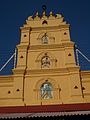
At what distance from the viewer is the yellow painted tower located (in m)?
20.8

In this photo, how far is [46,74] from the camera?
21922 millimetres

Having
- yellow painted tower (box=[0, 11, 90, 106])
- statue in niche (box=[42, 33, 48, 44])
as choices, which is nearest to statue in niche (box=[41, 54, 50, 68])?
yellow painted tower (box=[0, 11, 90, 106])

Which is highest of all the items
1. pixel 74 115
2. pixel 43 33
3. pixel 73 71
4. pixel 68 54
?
pixel 43 33

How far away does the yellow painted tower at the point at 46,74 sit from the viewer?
2075 cm

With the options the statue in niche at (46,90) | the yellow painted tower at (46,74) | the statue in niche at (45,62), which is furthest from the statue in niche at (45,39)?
the statue in niche at (46,90)

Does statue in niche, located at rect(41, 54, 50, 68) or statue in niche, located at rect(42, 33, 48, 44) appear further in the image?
statue in niche, located at rect(42, 33, 48, 44)

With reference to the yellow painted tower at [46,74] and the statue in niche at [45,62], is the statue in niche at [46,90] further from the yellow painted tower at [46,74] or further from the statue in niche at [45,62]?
the statue in niche at [45,62]

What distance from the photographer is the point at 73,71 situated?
21.6 m

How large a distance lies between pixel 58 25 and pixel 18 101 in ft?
29.5

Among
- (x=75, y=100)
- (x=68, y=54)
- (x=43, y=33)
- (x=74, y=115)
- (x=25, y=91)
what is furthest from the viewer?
(x=43, y=33)

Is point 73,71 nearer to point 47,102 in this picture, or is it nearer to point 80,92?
point 80,92

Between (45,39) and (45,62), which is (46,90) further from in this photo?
(45,39)

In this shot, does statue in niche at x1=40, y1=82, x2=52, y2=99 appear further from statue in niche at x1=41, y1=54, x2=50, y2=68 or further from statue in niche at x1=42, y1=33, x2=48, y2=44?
statue in niche at x1=42, y1=33, x2=48, y2=44

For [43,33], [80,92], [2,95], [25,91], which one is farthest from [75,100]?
[43,33]
